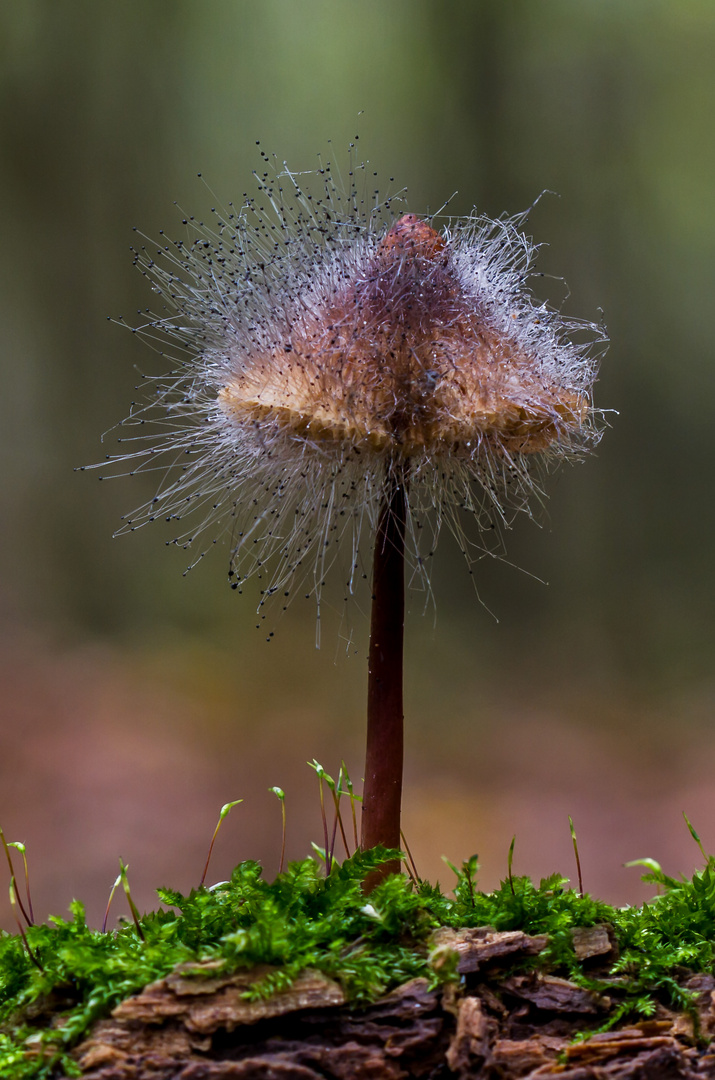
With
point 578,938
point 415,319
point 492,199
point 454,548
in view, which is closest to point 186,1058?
point 578,938

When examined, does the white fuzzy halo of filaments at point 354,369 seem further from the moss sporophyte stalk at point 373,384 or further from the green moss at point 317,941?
the green moss at point 317,941

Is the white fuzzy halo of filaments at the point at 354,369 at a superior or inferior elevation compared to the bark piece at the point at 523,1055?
superior

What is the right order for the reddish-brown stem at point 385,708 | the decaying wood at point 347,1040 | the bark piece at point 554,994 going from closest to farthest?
the decaying wood at point 347,1040 < the bark piece at point 554,994 < the reddish-brown stem at point 385,708

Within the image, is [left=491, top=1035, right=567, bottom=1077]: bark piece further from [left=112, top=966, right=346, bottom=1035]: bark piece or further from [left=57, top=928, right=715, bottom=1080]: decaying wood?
[left=112, top=966, right=346, bottom=1035]: bark piece

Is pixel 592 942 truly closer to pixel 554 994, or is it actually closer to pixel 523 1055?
pixel 554 994

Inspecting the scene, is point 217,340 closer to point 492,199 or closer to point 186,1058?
point 186,1058

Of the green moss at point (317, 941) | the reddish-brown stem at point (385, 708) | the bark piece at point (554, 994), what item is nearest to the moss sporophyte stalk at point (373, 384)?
the reddish-brown stem at point (385, 708)

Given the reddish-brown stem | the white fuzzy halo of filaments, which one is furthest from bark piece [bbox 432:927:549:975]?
the white fuzzy halo of filaments
